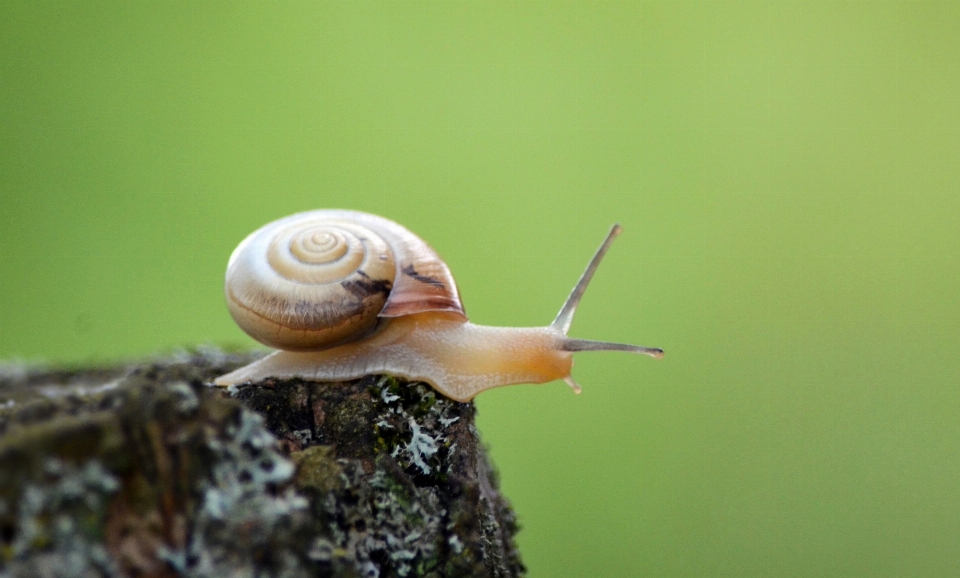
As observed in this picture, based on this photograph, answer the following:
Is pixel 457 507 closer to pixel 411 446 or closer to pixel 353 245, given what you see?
pixel 411 446

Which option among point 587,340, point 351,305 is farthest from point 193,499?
point 587,340

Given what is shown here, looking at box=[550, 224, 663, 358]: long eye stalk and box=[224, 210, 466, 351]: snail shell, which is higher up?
box=[224, 210, 466, 351]: snail shell

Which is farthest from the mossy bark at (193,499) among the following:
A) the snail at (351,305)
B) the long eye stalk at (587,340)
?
the long eye stalk at (587,340)

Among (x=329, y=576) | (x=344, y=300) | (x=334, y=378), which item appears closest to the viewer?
(x=329, y=576)

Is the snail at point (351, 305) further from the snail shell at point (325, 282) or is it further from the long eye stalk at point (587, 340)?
the long eye stalk at point (587, 340)

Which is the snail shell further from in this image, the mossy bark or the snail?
the mossy bark

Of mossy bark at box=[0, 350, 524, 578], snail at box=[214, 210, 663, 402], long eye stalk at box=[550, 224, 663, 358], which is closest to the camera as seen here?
mossy bark at box=[0, 350, 524, 578]

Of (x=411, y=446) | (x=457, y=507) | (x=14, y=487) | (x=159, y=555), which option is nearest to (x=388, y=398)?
(x=411, y=446)

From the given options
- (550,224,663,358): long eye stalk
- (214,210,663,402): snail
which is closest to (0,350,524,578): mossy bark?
(214,210,663,402): snail

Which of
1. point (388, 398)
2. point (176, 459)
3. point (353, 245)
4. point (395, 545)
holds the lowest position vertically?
point (395, 545)

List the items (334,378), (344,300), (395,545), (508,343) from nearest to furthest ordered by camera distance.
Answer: (395,545) → (334,378) → (344,300) → (508,343)
